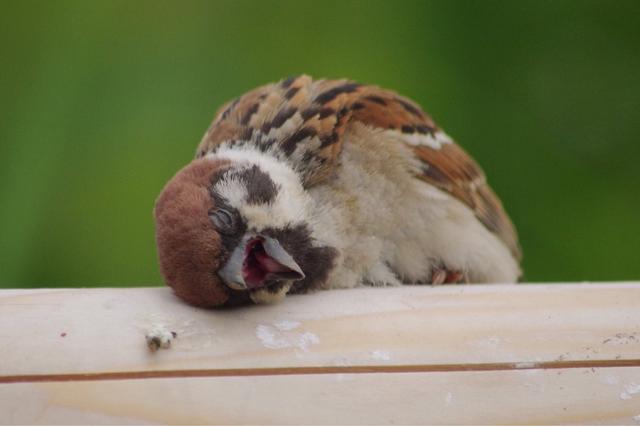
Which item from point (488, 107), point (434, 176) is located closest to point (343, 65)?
point (488, 107)

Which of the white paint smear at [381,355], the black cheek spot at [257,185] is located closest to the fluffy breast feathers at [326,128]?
the black cheek spot at [257,185]

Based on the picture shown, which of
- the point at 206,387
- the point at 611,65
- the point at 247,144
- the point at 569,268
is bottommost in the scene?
the point at 569,268

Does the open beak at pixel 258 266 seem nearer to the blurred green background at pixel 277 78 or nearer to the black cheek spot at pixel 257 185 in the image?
the black cheek spot at pixel 257 185

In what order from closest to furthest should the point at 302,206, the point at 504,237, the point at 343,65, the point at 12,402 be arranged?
the point at 12,402, the point at 302,206, the point at 504,237, the point at 343,65

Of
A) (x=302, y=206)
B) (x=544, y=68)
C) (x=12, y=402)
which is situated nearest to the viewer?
(x=12, y=402)

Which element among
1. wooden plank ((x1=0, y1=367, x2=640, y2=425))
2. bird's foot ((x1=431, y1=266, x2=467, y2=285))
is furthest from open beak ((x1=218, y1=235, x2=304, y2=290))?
bird's foot ((x1=431, y1=266, x2=467, y2=285))

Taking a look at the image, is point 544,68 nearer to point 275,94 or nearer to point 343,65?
point 343,65
